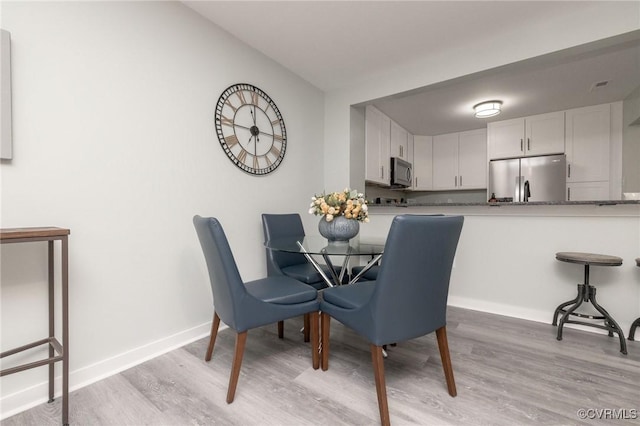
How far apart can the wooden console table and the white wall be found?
88mm

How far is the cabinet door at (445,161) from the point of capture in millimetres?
5211

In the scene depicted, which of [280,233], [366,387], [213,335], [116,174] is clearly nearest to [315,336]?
[366,387]

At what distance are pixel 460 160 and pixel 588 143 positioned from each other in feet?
5.53

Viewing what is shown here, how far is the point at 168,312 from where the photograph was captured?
6.56 feet

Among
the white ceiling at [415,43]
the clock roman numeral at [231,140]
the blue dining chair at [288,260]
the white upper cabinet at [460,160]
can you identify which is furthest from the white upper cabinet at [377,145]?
the clock roman numeral at [231,140]

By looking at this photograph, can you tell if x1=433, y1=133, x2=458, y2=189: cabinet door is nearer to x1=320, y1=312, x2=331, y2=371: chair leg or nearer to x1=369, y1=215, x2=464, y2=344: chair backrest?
x1=369, y1=215, x2=464, y2=344: chair backrest

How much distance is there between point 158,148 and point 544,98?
4.39 metres

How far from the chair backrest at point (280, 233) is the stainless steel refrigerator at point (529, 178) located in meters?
2.93

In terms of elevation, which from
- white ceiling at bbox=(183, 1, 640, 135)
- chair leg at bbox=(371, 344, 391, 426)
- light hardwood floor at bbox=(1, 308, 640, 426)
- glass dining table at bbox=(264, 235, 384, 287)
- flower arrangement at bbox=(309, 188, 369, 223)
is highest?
white ceiling at bbox=(183, 1, 640, 135)

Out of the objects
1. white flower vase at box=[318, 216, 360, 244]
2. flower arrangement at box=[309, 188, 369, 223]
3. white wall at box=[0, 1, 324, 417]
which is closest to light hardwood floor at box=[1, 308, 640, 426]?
white wall at box=[0, 1, 324, 417]

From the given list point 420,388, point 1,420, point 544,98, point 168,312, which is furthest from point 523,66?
point 1,420

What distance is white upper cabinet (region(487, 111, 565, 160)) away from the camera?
4.12 metres

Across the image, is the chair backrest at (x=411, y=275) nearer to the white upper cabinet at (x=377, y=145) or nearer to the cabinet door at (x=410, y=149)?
the white upper cabinet at (x=377, y=145)

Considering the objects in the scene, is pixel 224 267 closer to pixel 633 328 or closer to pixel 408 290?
pixel 408 290
